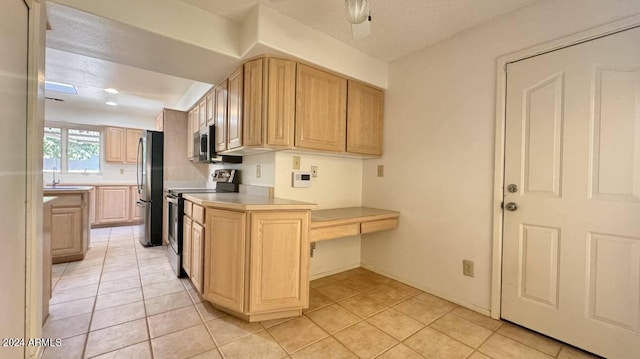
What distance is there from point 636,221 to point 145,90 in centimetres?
539

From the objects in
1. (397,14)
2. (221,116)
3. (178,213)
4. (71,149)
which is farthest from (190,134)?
(397,14)

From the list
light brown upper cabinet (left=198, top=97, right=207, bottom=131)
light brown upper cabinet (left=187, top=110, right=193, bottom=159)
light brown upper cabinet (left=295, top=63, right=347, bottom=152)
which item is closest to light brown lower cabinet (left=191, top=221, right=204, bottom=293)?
light brown upper cabinet (left=295, top=63, right=347, bottom=152)

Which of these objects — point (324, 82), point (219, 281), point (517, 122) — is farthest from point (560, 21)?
point (219, 281)

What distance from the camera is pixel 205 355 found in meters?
1.48

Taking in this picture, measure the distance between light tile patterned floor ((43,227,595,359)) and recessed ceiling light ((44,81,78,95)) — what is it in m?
2.91

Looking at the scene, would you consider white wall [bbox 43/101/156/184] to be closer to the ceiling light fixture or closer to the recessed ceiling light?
the recessed ceiling light

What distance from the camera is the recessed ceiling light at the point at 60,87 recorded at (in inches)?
145

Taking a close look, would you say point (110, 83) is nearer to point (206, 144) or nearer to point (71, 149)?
point (206, 144)

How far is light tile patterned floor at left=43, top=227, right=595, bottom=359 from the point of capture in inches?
60.6

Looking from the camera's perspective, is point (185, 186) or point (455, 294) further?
point (185, 186)

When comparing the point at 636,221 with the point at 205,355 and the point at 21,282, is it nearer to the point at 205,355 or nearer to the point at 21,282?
the point at 205,355

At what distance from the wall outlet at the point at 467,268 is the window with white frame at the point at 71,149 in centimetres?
679

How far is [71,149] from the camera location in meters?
5.11

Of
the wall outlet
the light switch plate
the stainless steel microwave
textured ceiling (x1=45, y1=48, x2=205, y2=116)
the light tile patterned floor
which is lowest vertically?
the light tile patterned floor
